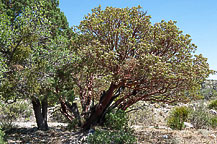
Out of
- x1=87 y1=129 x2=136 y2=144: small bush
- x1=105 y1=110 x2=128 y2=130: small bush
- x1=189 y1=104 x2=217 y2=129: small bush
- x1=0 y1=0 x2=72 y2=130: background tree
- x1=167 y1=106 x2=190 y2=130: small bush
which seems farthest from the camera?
x1=189 y1=104 x2=217 y2=129: small bush

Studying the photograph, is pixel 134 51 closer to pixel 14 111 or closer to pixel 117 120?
pixel 117 120

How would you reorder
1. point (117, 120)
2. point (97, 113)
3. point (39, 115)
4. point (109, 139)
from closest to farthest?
point (109, 139), point (117, 120), point (97, 113), point (39, 115)

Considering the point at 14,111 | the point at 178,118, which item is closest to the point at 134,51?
the point at 178,118

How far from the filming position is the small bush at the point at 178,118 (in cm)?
951

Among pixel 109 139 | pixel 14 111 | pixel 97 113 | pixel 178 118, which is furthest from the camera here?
pixel 14 111

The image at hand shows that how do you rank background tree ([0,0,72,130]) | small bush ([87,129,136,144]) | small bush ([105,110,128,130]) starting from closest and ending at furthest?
background tree ([0,0,72,130]) → small bush ([87,129,136,144]) → small bush ([105,110,128,130])

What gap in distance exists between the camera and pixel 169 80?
6.83 meters

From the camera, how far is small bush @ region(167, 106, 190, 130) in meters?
9.51

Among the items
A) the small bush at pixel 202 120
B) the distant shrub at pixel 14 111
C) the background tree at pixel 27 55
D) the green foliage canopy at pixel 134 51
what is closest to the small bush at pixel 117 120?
the green foliage canopy at pixel 134 51

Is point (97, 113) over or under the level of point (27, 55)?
under

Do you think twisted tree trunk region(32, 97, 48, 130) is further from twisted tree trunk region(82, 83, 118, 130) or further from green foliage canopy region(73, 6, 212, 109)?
green foliage canopy region(73, 6, 212, 109)

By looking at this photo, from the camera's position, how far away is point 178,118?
9.70m

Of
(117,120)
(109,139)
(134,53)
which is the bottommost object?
(109,139)

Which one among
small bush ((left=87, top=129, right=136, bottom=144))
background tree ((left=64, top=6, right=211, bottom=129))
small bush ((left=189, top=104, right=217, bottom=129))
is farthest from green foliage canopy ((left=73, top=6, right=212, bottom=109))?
small bush ((left=189, top=104, right=217, bottom=129))
